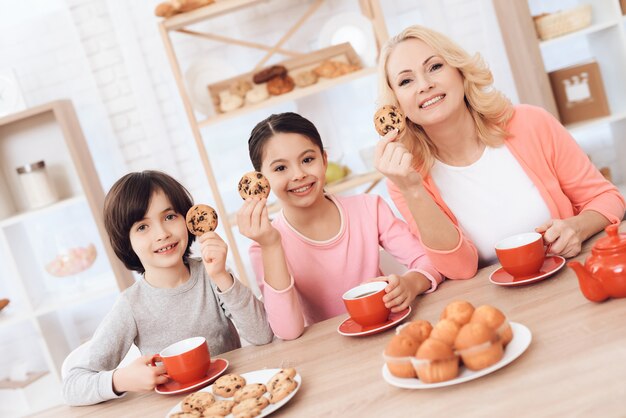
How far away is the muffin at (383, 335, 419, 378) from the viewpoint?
1.04m

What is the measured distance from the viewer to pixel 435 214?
1554mm

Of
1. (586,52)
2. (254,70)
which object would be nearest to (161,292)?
(254,70)

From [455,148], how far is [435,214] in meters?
0.34

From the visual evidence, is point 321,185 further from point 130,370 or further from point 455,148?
point 130,370

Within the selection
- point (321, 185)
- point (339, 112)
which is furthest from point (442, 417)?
point (339, 112)

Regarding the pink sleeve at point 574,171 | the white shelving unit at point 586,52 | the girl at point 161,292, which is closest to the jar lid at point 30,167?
the girl at point 161,292

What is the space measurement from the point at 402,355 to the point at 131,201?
0.91 m

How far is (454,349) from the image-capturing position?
3.33 ft

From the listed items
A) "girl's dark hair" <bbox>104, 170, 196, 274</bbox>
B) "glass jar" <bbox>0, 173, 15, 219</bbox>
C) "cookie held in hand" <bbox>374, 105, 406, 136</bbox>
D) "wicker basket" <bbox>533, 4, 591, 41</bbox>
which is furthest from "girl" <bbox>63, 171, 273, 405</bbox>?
"wicker basket" <bbox>533, 4, 591, 41</bbox>

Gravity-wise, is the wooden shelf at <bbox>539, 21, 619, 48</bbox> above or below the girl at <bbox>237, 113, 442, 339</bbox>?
above

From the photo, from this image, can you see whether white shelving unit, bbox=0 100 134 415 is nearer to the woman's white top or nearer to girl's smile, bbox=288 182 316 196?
girl's smile, bbox=288 182 316 196

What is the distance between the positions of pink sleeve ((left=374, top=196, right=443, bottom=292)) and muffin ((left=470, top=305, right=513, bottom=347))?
2.03 feet

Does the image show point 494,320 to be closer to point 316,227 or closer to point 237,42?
point 316,227

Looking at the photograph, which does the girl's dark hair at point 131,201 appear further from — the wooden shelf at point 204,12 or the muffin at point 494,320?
the wooden shelf at point 204,12
